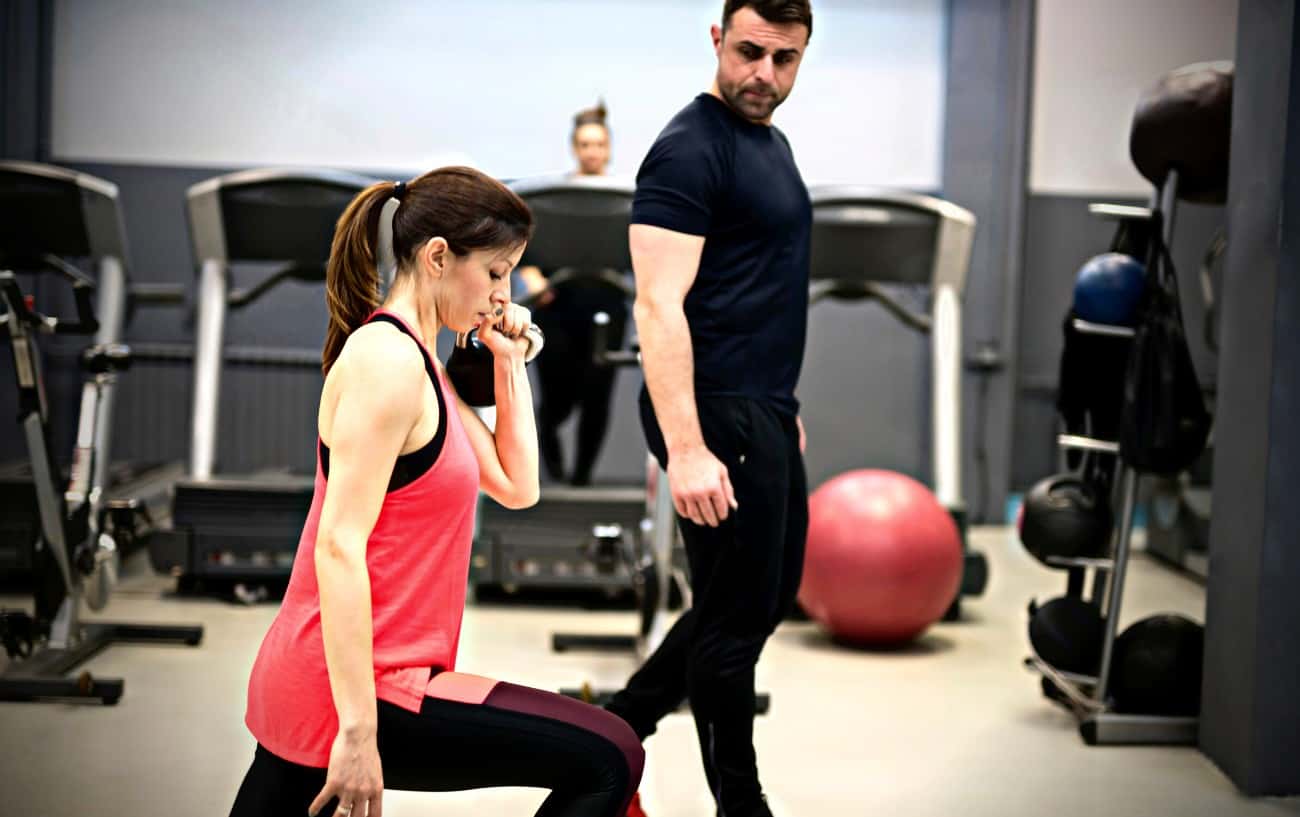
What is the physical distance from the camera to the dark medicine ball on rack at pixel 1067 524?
144 inches

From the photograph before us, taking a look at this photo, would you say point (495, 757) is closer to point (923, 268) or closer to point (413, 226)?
point (413, 226)

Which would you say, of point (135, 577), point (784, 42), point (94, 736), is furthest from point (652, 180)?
point (135, 577)

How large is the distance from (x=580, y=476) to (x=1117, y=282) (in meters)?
2.45

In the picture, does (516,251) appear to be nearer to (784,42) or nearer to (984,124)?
(784,42)

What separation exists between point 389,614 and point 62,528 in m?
2.60

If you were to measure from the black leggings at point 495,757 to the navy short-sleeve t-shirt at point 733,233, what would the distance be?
2.92 feet

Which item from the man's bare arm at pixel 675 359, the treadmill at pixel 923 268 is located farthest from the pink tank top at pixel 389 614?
the treadmill at pixel 923 268

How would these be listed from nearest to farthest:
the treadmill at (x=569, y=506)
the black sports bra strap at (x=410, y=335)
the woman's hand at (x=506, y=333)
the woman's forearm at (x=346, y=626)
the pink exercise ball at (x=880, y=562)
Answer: the woman's forearm at (x=346, y=626), the black sports bra strap at (x=410, y=335), the woman's hand at (x=506, y=333), the pink exercise ball at (x=880, y=562), the treadmill at (x=569, y=506)

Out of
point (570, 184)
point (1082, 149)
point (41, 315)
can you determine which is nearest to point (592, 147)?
point (570, 184)

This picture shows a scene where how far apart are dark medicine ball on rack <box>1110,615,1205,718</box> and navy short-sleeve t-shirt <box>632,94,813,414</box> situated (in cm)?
160

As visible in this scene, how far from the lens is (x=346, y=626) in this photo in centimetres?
156

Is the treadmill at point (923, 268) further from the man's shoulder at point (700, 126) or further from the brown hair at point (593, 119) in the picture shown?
the man's shoulder at point (700, 126)

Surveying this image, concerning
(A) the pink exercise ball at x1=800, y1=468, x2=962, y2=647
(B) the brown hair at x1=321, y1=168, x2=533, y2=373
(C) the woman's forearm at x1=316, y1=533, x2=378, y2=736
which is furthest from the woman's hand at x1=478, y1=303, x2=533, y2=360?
(A) the pink exercise ball at x1=800, y1=468, x2=962, y2=647

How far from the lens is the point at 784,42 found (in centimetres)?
240
